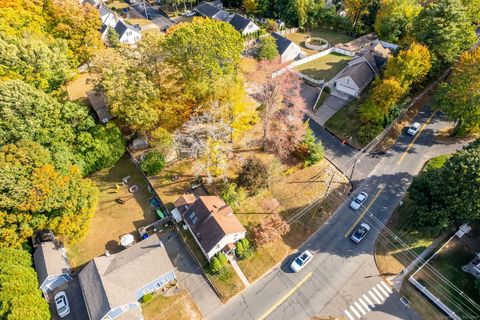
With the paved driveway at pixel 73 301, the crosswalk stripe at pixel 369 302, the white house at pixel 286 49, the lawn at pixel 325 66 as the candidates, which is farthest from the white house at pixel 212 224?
the white house at pixel 286 49

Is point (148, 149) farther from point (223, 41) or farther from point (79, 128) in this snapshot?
point (223, 41)

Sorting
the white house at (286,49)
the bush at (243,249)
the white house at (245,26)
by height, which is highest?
the white house at (245,26)

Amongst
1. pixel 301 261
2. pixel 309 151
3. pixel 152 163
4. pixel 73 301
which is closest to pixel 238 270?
pixel 301 261

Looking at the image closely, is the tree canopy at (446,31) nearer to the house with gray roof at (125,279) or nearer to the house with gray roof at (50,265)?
the house with gray roof at (125,279)

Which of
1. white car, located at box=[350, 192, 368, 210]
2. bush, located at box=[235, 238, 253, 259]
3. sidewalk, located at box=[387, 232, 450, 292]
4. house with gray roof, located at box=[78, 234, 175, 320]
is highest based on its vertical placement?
house with gray roof, located at box=[78, 234, 175, 320]

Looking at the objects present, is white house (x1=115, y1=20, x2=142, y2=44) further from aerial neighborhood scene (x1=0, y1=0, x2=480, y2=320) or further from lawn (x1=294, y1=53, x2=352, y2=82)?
lawn (x1=294, y1=53, x2=352, y2=82)

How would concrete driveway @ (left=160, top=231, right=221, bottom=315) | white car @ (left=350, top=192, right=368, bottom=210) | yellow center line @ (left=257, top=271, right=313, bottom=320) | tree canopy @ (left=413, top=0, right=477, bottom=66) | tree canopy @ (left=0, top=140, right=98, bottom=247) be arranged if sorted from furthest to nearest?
1. tree canopy @ (left=413, top=0, right=477, bottom=66)
2. white car @ (left=350, top=192, right=368, bottom=210)
3. concrete driveway @ (left=160, top=231, right=221, bottom=315)
4. yellow center line @ (left=257, top=271, right=313, bottom=320)
5. tree canopy @ (left=0, top=140, right=98, bottom=247)

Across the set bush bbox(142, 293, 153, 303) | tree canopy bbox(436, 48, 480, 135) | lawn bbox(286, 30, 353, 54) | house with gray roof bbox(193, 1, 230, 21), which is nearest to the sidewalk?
tree canopy bbox(436, 48, 480, 135)
